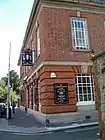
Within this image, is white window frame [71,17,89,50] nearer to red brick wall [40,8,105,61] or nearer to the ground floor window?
red brick wall [40,8,105,61]

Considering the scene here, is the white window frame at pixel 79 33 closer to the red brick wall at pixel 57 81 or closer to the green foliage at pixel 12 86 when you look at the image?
the red brick wall at pixel 57 81

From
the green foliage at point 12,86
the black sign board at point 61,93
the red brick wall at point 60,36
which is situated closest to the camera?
the black sign board at point 61,93

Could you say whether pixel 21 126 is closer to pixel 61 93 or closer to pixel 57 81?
pixel 61 93

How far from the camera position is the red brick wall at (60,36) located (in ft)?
53.2

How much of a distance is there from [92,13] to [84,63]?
4.43 m

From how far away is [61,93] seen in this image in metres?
15.7

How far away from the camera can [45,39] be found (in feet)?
53.2

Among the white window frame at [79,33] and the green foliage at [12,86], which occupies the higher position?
the white window frame at [79,33]

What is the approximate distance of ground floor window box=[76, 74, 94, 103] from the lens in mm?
16500

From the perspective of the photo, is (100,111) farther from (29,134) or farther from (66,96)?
(66,96)

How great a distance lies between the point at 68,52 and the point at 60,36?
1353 millimetres

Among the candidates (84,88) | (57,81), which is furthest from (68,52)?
(84,88)

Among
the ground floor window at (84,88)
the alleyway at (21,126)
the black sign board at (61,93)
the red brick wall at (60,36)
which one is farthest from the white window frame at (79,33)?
the alleyway at (21,126)

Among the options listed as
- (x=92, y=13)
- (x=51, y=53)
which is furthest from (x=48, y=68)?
(x=92, y=13)
